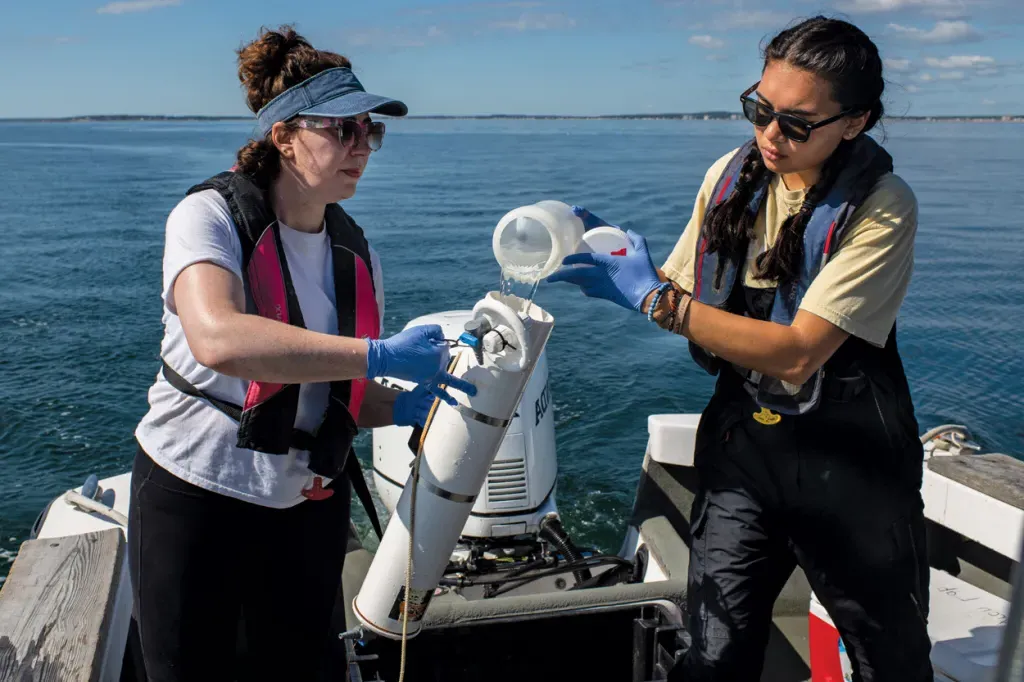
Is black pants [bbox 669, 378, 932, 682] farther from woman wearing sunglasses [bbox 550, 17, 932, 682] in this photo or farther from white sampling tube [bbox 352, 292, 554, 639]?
white sampling tube [bbox 352, 292, 554, 639]

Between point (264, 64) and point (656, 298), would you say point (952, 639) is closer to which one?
point (656, 298)

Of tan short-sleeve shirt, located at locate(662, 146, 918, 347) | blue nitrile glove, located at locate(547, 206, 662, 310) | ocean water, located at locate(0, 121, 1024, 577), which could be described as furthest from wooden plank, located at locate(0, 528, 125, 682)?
ocean water, located at locate(0, 121, 1024, 577)

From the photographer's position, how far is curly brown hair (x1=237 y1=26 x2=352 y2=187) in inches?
80.4

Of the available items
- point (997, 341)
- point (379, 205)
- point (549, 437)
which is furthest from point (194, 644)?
point (379, 205)

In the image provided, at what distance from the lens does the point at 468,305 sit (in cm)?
1217

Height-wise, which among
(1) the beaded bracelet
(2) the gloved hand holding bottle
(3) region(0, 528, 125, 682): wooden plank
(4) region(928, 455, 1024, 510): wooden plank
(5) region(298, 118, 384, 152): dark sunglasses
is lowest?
(4) region(928, 455, 1024, 510): wooden plank

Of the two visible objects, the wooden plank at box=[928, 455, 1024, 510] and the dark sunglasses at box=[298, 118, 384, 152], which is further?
the wooden plank at box=[928, 455, 1024, 510]

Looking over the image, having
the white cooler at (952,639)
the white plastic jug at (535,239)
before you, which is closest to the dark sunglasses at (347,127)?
the white plastic jug at (535,239)

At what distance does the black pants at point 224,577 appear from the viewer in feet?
6.66

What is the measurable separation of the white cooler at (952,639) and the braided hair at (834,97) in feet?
4.21

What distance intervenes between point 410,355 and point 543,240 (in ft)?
2.39

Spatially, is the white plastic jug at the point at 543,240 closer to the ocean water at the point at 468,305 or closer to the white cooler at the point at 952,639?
the white cooler at the point at 952,639

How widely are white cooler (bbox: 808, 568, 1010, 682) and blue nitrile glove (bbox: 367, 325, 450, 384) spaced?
1.61 meters

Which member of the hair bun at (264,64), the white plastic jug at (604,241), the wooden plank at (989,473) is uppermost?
the hair bun at (264,64)
